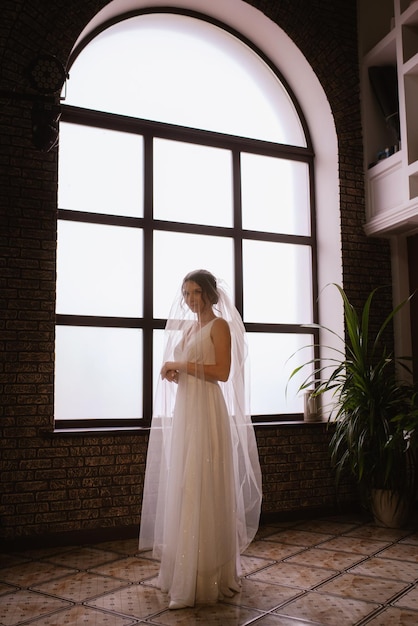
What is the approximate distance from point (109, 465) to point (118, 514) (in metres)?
0.33

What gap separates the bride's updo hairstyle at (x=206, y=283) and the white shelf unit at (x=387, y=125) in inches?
87.1

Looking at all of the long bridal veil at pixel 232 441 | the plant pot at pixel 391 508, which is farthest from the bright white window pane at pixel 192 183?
the plant pot at pixel 391 508

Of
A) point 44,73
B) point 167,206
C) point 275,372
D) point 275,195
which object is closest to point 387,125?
point 275,195

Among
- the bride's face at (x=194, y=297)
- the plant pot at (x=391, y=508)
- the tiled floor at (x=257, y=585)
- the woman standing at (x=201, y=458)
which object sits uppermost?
the bride's face at (x=194, y=297)

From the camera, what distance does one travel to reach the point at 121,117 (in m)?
4.71

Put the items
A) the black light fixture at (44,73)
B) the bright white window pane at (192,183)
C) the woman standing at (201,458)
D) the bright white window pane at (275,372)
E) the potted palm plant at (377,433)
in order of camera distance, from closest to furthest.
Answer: the woman standing at (201,458), the black light fixture at (44,73), the potted palm plant at (377,433), the bright white window pane at (192,183), the bright white window pane at (275,372)

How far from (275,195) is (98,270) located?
1747 millimetres

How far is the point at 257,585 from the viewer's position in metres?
3.17

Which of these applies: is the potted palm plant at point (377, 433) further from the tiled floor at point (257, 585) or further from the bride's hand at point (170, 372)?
the bride's hand at point (170, 372)

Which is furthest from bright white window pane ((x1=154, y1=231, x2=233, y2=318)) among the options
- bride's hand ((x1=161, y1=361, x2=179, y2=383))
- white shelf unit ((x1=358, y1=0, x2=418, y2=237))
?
bride's hand ((x1=161, y1=361, x2=179, y2=383))

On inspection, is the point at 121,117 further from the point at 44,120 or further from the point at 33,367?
the point at 33,367

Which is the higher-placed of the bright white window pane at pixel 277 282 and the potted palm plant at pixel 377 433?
the bright white window pane at pixel 277 282

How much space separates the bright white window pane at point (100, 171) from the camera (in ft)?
15.0

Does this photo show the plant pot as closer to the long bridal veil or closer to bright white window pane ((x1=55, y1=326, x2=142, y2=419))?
the long bridal veil
